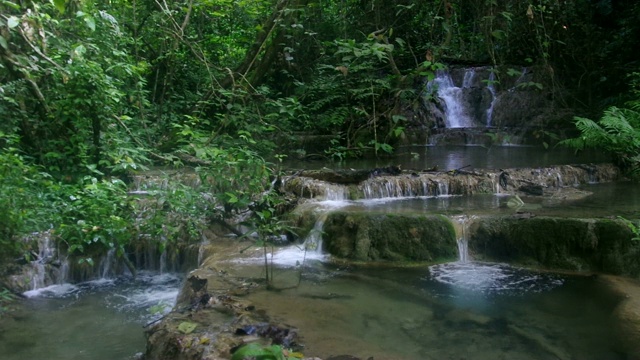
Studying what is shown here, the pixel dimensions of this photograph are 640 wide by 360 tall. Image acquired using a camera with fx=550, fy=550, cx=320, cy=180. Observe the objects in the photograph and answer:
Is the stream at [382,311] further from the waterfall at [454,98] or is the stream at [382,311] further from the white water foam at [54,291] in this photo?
the waterfall at [454,98]

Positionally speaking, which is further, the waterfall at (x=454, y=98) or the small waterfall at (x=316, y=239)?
the waterfall at (x=454, y=98)

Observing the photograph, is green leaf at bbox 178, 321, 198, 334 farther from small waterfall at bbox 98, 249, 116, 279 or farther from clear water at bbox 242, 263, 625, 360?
small waterfall at bbox 98, 249, 116, 279

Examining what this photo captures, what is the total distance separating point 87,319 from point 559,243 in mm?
5293

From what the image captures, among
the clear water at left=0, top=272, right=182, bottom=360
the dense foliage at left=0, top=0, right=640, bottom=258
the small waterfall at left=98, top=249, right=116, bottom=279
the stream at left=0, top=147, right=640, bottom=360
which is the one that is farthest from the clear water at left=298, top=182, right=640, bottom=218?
the small waterfall at left=98, top=249, right=116, bottom=279

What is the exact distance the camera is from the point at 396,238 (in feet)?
22.3

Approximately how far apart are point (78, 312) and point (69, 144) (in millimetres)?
2793

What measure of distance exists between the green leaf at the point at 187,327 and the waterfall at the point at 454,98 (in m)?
11.9

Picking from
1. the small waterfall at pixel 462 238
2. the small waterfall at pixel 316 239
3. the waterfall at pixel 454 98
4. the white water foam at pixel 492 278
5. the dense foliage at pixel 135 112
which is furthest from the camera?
the waterfall at pixel 454 98

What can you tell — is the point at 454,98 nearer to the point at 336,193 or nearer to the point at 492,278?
the point at 336,193

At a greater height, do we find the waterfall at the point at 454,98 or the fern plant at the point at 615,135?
the waterfall at the point at 454,98

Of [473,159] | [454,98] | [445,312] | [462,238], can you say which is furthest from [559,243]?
[454,98]

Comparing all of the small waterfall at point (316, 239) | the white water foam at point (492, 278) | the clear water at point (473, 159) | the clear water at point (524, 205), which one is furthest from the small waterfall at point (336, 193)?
the white water foam at point (492, 278)

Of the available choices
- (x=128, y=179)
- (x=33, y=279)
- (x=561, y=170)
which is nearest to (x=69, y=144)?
(x=128, y=179)

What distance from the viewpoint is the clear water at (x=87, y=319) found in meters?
4.95
